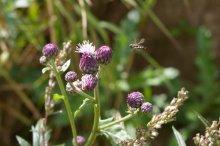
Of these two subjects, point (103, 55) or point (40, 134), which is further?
point (40, 134)

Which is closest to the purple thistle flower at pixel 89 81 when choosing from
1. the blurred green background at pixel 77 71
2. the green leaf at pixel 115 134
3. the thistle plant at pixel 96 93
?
the thistle plant at pixel 96 93

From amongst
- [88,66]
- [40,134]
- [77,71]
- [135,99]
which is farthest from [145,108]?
[77,71]

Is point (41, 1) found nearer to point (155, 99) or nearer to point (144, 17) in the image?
point (144, 17)

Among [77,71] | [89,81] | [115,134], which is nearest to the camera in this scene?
[89,81]

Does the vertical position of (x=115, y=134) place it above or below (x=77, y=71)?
below

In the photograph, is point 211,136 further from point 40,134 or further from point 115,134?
point 40,134

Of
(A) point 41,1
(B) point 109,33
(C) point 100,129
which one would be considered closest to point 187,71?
(B) point 109,33

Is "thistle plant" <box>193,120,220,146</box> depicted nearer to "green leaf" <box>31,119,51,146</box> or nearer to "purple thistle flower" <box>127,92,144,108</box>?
"purple thistle flower" <box>127,92,144,108</box>

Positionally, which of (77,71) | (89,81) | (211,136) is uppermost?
(77,71)
